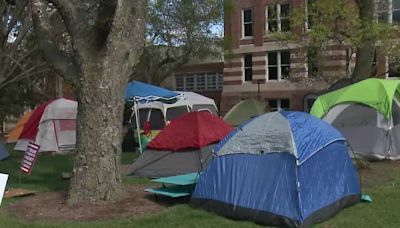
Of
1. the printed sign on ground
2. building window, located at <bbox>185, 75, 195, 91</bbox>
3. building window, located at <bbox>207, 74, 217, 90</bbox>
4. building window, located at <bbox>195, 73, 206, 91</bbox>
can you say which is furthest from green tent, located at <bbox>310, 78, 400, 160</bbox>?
building window, located at <bbox>185, 75, 195, 91</bbox>

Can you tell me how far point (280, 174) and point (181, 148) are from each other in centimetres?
552

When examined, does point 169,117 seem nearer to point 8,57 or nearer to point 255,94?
point 8,57

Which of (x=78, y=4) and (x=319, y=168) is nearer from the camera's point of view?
(x=319, y=168)

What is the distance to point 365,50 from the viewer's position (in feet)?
61.1

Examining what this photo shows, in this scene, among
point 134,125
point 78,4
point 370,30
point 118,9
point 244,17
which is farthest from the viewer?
point 244,17

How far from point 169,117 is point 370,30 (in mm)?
8458

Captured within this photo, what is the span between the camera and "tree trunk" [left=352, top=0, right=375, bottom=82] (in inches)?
723

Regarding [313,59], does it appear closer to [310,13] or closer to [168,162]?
[310,13]

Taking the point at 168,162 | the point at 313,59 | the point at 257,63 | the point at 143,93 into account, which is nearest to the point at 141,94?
the point at 143,93

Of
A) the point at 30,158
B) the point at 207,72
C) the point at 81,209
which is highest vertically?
the point at 207,72

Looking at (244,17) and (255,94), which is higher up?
(244,17)

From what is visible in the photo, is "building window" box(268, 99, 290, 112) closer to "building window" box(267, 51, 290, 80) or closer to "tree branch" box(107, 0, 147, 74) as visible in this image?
"building window" box(267, 51, 290, 80)

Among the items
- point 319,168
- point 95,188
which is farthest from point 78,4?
point 319,168

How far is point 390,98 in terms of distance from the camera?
48.3ft
